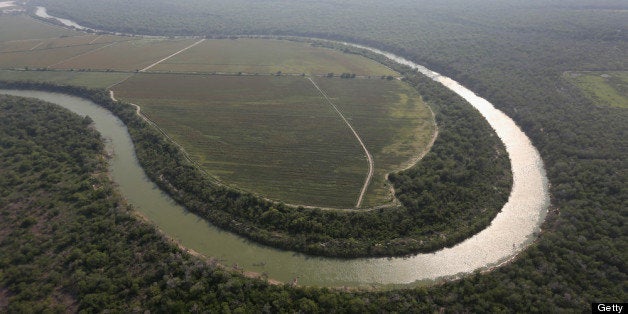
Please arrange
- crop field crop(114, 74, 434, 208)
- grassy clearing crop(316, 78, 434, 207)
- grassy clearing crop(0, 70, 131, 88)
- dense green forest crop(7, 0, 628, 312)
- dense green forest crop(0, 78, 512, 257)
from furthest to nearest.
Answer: grassy clearing crop(0, 70, 131, 88), grassy clearing crop(316, 78, 434, 207), crop field crop(114, 74, 434, 208), dense green forest crop(0, 78, 512, 257), dense green forest crop(7, 0, 628, 312)

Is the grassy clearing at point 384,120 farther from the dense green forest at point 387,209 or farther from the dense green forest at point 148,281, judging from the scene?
the dense green forest at point 148,281

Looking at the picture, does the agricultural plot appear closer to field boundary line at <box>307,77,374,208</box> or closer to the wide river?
the wide river

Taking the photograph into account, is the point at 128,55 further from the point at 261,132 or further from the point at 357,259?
the point at 357,259

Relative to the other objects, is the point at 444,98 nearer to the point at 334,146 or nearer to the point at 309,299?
the point at 334,146

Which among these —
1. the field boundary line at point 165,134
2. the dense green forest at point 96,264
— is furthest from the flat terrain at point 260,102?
the dense green forest at point 96,264

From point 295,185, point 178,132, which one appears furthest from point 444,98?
point 178,132

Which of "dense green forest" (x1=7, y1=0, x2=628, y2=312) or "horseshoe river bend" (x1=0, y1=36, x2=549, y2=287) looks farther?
"horseshoe river bend" (x1=0, y1=36, x2=549, y2=287)

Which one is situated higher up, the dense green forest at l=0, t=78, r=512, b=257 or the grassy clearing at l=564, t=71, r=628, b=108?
the grassy clearing at l=564, t=71, r=628, b=108

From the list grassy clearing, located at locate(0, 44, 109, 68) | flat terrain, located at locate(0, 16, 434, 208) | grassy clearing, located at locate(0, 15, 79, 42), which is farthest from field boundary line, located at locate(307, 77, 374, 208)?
grassy clearing, located at locate(0, 15, 79, 42)
